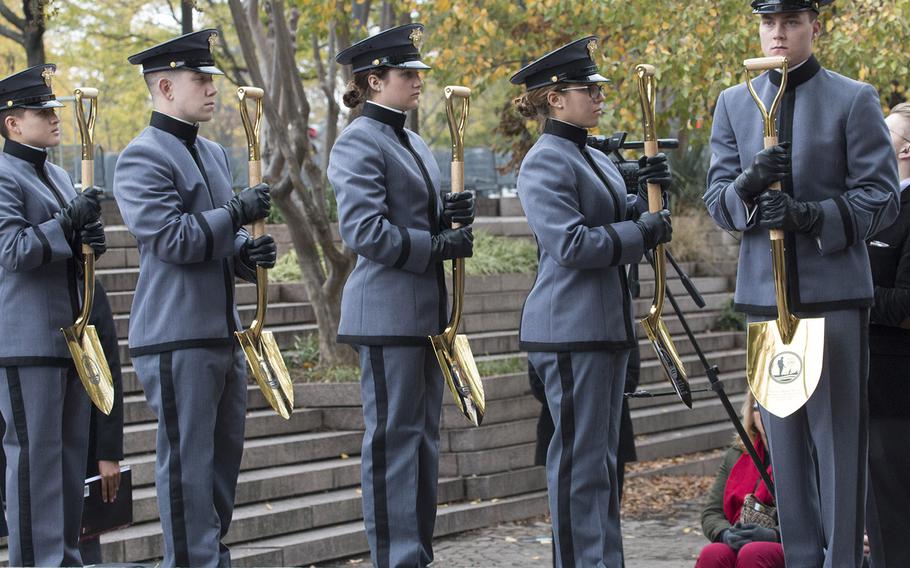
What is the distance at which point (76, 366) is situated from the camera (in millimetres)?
5961

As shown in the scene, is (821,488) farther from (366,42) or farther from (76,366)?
(76,366)

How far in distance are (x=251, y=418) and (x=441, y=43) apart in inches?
256

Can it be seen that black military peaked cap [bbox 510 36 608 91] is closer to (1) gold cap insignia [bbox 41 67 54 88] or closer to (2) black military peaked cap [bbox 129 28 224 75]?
(2) black military peaked cap [bbox 129 28 224 75]

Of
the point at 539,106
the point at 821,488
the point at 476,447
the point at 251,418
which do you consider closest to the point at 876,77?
the point at 476,447

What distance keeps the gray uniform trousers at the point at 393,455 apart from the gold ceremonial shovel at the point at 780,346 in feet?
4.59

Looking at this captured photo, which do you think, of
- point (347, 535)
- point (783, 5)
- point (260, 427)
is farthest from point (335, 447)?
point (783, 5)

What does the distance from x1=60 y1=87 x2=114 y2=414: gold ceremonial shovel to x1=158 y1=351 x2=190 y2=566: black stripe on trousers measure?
1.59 ft

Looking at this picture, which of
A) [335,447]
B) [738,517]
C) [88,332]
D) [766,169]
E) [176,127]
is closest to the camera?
[766,169]

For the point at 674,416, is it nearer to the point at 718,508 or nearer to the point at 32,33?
the point at 718,508

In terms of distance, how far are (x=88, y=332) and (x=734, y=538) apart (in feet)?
9.81

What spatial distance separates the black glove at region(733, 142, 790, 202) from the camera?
15.9ft

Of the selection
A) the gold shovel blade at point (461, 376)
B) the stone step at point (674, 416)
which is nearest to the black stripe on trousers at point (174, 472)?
the gold shovel blade at point (461, 376)

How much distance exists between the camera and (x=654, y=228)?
5609mm

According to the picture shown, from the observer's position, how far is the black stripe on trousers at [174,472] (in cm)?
547
